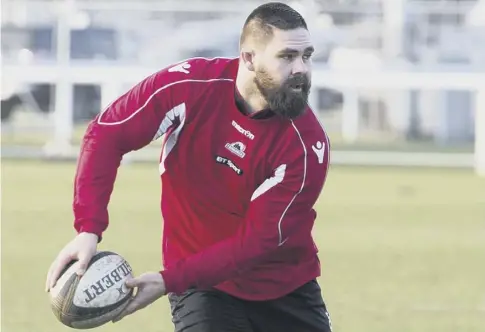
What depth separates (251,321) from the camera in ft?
18.2

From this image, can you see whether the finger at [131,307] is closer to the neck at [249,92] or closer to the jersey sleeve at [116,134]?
the jersey sleeve at [116,134]

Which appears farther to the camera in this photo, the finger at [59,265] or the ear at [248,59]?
the ear at [248,59]

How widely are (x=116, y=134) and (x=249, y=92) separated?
586 mm

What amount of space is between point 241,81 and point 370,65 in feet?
70.3

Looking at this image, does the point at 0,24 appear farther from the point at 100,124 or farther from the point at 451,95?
the point at 100,124

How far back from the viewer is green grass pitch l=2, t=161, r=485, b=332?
9.38 m

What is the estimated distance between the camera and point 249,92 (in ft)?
17.4

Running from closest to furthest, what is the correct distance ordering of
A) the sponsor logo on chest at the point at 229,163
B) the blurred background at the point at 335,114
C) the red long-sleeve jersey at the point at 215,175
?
1. the red long-sleeve jersey at the point at 215,175
2. the sponsor logo on chest at the point at 229,163
3. the blurred background at the point at 335,114

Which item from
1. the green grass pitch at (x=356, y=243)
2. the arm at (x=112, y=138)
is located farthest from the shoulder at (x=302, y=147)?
the green grass pitch at (x=356, y=243)

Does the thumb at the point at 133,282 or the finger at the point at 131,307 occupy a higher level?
the thumb at the point at 133,282

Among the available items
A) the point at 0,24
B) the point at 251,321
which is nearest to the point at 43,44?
the point at 0,24

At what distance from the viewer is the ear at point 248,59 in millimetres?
5162

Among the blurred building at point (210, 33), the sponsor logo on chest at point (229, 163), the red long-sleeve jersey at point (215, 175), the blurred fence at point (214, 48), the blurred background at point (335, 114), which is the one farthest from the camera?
the blurred building at point (210, 33)

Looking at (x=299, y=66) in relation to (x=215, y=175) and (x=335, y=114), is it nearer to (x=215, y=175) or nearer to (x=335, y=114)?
(x=215, y=175)
